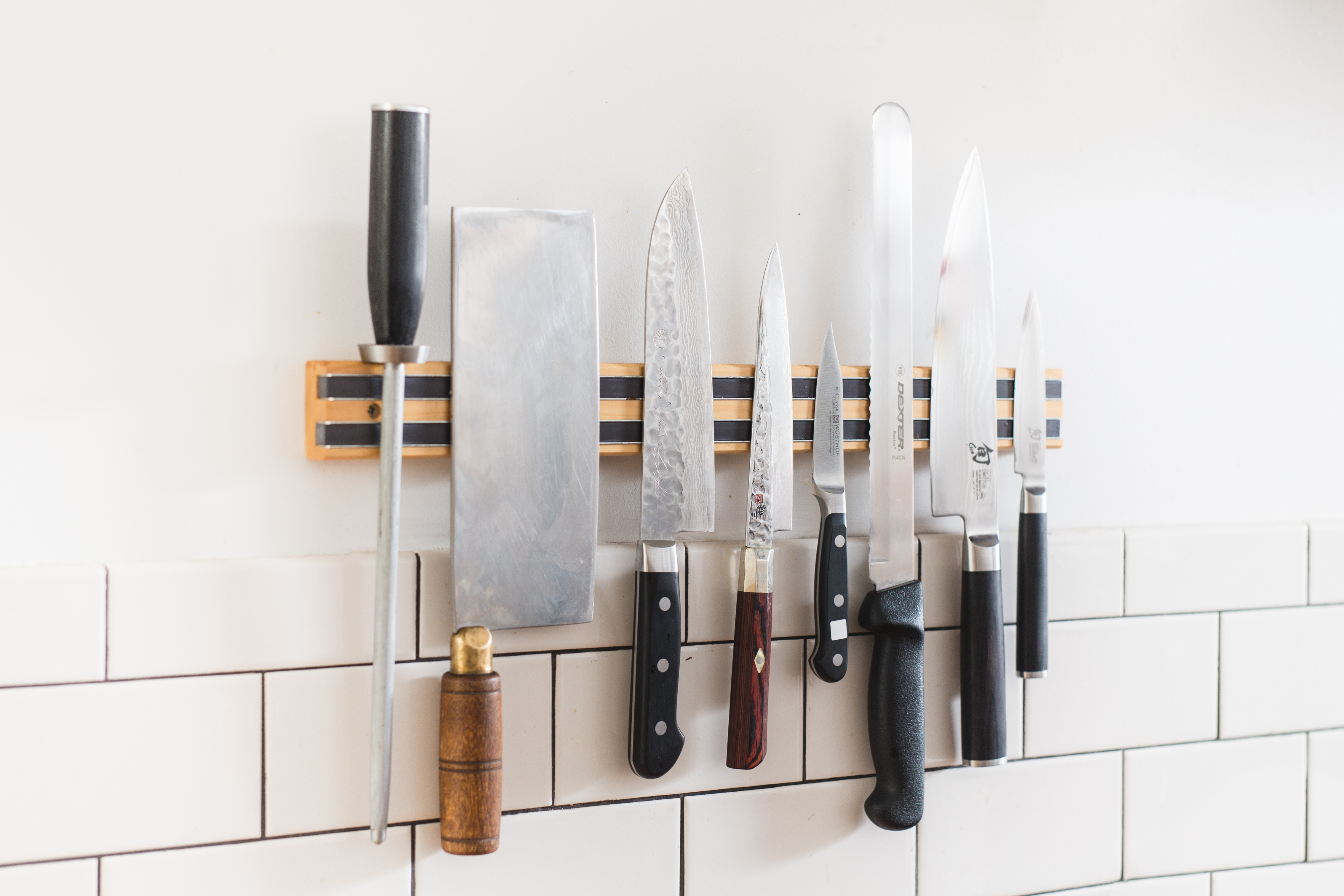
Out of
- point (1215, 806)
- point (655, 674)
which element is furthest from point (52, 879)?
point (1215, 806)

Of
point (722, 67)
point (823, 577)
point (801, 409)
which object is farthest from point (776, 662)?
point (722, 67)

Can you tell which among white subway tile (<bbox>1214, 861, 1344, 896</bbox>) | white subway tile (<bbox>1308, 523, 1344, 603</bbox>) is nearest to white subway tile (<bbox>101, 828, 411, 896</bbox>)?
white subway tile (<bbox>1214, 861, 1344, 896</bbox>)

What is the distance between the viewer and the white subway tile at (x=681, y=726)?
73 cm

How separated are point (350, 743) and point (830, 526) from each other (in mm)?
397

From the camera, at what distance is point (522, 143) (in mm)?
726

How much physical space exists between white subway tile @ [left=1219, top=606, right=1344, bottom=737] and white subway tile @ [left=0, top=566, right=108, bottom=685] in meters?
0.96

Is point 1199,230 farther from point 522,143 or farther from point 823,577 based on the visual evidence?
point 522,143

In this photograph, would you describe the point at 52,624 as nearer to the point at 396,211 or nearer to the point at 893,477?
the point at 396,211

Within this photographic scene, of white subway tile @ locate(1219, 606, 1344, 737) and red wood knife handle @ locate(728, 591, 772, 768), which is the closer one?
red wood knife handle @ locate(728, 591, 772, 768)

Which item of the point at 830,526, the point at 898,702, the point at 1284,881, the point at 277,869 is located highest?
the point at 830,526

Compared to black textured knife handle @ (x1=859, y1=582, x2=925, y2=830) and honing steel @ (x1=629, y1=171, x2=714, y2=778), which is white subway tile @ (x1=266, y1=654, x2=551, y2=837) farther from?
black textured knife handle @ (x1=859, y1=582, x2=925, y2=830)

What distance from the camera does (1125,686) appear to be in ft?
2.89

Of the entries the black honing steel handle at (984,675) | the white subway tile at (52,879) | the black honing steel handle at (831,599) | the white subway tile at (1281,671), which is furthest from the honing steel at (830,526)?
the white subway tile at (52,879)

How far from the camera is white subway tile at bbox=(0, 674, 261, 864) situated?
2.06 ft
